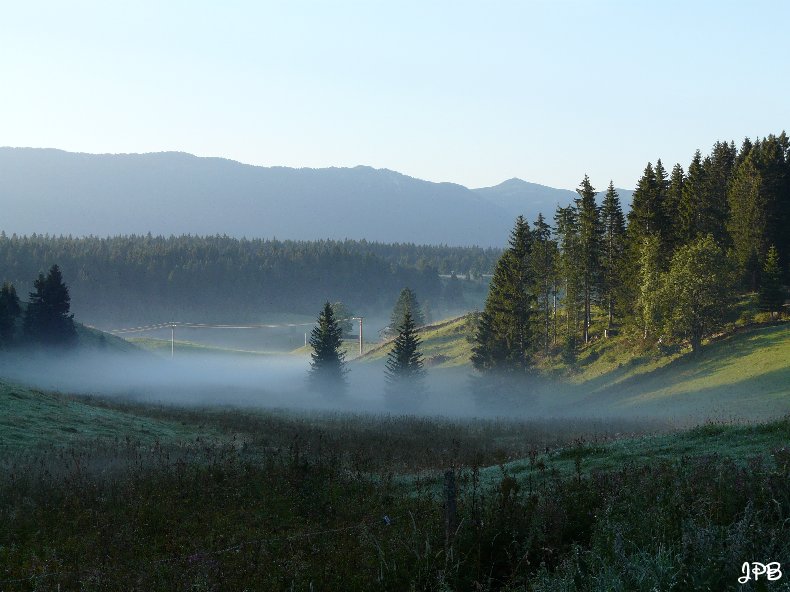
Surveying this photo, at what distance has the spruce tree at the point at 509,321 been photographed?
64.9 metres

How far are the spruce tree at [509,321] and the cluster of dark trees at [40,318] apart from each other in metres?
44.7

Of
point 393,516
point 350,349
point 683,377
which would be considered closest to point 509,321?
point 683,377

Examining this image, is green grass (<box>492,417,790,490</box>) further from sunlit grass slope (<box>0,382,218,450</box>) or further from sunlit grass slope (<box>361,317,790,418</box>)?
sunlit grass slope (<box>361,317,790,418</box>)

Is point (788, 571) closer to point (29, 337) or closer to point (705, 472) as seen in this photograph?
point (705, 472)

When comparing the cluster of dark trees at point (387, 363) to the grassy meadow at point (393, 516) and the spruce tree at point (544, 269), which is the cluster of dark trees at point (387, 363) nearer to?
the spruce tree at point (544, 269)

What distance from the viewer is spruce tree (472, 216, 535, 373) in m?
64.9

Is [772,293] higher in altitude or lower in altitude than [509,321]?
higher

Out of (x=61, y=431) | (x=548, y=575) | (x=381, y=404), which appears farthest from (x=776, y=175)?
(x=548, y=575)

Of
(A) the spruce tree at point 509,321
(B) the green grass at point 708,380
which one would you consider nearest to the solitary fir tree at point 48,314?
(A) the spruce tree at point 509,321

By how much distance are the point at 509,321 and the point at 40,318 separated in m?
50.1

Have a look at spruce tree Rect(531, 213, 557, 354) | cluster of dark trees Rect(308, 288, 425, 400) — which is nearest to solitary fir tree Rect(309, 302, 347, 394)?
cluster of dark trees Rect(308, 288, 425, 400)

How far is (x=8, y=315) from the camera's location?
7556 cm

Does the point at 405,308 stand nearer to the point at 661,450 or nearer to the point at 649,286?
the point at 649,286

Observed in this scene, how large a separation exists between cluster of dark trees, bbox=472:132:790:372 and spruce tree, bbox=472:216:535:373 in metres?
0.10
